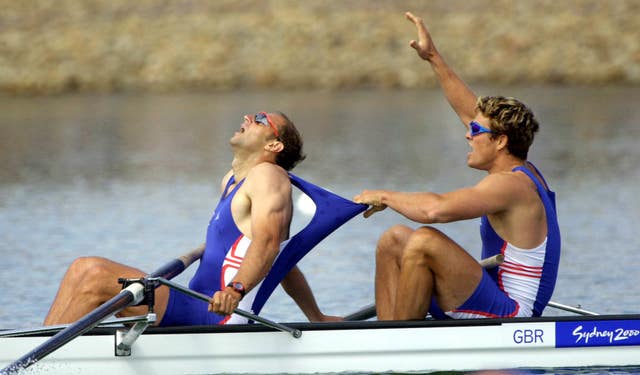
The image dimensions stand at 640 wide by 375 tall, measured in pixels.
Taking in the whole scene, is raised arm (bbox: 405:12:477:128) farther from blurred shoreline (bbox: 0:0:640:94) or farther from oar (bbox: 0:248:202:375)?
blurred shoreline (bbox: 0:0:640:94)

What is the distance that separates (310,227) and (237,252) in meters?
0.54

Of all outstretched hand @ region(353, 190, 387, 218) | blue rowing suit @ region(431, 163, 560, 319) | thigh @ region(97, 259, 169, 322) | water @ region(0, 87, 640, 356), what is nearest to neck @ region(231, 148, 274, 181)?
outstretched hand @ region(353, 190, 387, 218)

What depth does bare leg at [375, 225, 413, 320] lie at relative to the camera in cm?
873

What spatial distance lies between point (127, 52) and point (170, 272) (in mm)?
33873

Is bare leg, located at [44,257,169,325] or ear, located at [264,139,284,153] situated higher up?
ear, located at [264,139,284,153]

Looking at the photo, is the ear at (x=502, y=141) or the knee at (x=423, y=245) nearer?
the knee at (x=423, y=245)

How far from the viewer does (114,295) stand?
8406 millimetres

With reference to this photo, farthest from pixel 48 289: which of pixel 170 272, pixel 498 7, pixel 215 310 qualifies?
pixel 498 7

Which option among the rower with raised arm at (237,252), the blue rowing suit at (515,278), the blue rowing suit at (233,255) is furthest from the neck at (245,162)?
the blue rowing suit at (515,278)

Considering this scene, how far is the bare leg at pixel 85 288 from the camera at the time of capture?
27.3 feet

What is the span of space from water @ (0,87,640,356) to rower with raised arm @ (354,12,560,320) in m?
3.13

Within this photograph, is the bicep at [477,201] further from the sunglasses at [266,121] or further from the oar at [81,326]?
the oar at [81,326]

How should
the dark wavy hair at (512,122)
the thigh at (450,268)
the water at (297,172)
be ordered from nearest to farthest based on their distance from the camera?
Result: the thigh at (450,268) → the dark wavy hair at (512,122) → the water at (297,172)

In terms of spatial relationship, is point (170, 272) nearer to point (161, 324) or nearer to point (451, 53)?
point (161, 324)
